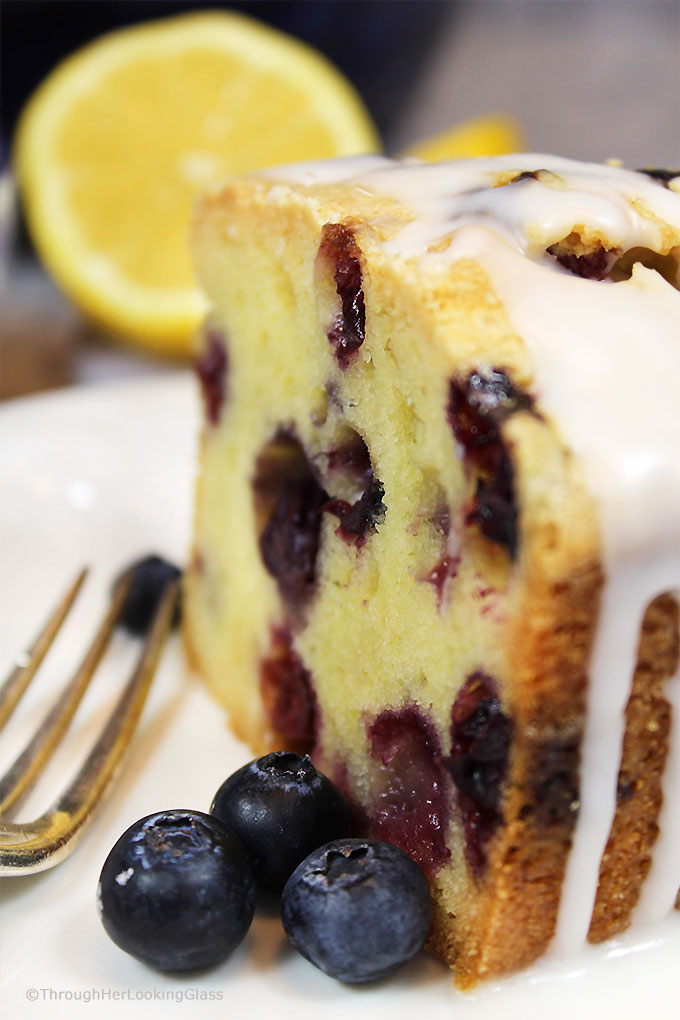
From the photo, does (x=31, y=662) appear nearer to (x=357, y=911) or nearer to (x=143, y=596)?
(x=143, y=596)

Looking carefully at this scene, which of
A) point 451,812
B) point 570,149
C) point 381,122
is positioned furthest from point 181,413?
point 570,149

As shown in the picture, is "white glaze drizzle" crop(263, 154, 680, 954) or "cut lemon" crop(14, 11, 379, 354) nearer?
"white glaze drizzle" crop(263, 154, 680, 954)

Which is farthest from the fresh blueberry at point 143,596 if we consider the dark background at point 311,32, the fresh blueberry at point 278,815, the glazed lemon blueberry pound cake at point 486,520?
the dark background at point 311,32

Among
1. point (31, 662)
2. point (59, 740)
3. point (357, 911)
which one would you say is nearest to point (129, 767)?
point (59, 740)

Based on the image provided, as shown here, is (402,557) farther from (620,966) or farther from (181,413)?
(181,413)

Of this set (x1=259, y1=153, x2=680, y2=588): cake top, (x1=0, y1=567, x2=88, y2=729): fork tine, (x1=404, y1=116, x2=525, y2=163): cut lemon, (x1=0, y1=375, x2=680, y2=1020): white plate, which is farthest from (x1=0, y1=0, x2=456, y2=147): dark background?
(x1=259, y1=153, x2=680, y2=588): cake top

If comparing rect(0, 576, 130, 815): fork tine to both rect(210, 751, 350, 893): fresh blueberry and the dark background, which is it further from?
the dark background

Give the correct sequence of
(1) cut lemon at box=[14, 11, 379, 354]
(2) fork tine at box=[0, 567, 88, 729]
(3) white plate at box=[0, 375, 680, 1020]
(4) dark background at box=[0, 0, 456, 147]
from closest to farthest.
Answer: (3) white plate at box=[0, 375, 680, 1020], (2) fork tine at box=[0, 567, 88, 729], (1) cut lemon at box=[14, 11, 379, 354], (4) dark background at box=[0, 0, 456, 147]

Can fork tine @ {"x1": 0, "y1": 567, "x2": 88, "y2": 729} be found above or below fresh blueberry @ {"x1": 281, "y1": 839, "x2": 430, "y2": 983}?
above
